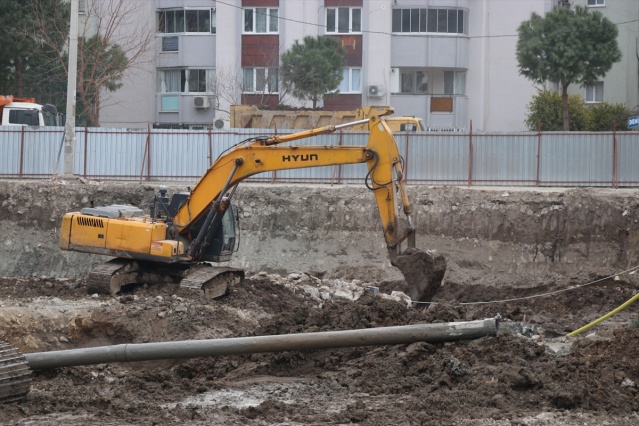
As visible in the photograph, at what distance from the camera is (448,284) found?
20.8m

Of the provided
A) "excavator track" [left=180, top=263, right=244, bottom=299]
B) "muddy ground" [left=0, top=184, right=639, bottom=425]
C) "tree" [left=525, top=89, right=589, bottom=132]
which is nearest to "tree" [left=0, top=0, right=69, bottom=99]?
"muddy ground" [left=0, top=184, right=639, bottom=425]

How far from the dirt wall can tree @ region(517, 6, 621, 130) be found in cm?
1560

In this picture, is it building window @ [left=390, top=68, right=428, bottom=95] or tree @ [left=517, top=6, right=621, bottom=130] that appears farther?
building window @ [left=390, top=68, right=428, bottom=95]

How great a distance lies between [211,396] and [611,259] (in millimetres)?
13001

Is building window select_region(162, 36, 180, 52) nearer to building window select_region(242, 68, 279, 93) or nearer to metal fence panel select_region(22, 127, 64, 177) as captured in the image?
building window select_region(242, 68, 279, 93)

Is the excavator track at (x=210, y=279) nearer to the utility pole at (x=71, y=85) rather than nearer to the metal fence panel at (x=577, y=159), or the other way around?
the utility pole at (x=71, y=85)

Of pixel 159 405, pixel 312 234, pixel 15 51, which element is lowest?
pixel 159 405

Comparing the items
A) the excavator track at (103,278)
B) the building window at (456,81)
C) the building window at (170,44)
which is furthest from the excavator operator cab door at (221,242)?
the building window at (170,44)

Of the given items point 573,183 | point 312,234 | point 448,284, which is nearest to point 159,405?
point 448,284

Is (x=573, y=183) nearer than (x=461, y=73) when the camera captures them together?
Yes

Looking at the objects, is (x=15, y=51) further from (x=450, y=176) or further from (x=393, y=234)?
(x=393, y=234)

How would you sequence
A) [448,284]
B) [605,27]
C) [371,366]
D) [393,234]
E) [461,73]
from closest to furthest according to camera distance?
[371,366] → [393,234] → [448,284] → [605,27] → [461,73]

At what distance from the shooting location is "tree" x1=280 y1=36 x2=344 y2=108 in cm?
4000

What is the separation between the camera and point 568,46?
37562 mm
